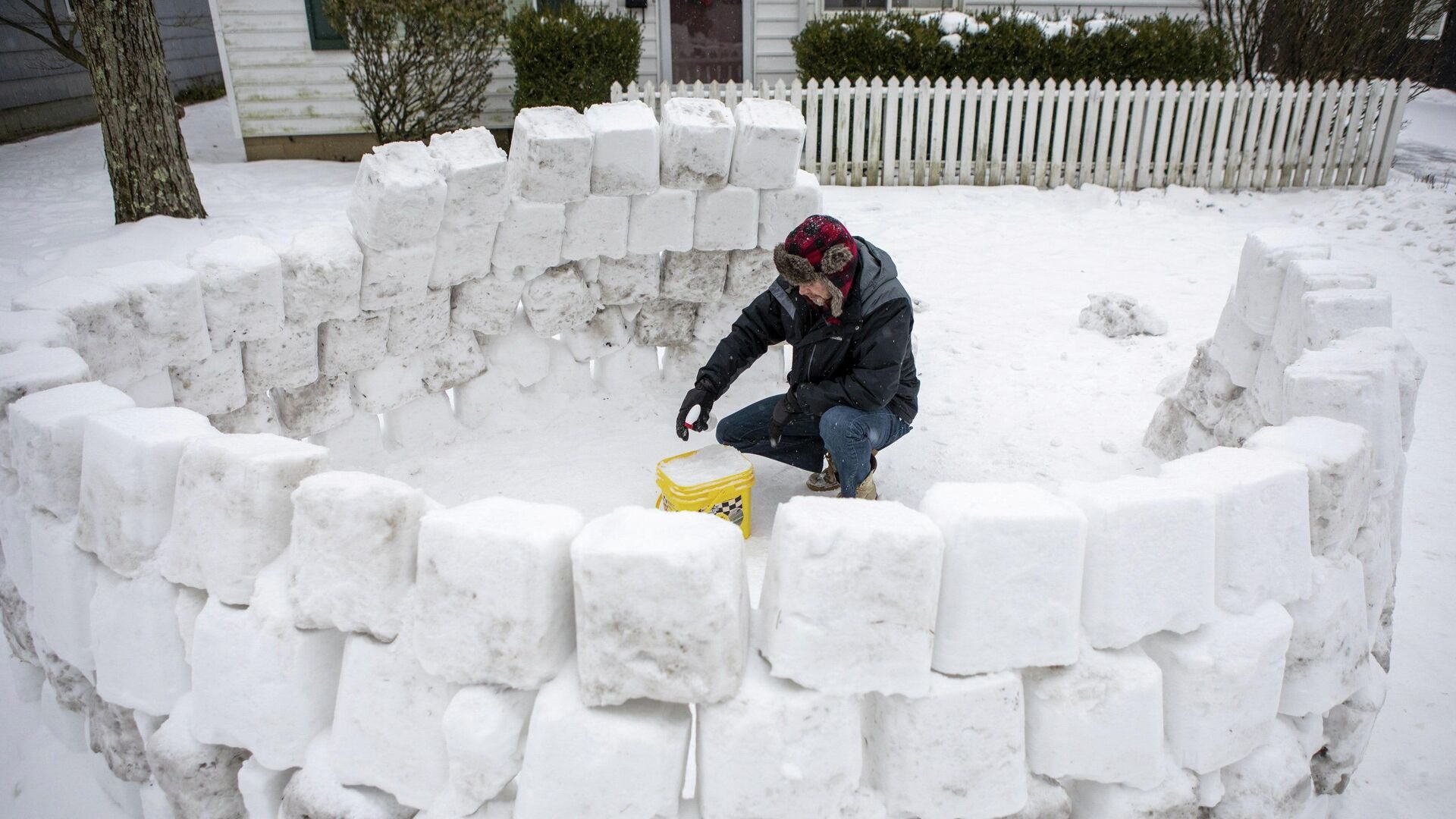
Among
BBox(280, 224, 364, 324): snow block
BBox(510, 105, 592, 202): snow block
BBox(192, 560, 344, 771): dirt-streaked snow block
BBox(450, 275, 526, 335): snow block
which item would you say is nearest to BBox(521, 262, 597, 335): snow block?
BBox(450, 275, 526, 335): snow block

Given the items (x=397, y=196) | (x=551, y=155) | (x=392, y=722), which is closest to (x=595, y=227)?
(x=551, y=155)

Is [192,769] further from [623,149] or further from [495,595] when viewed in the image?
[623,149]

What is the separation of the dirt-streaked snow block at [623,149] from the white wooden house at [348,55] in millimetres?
7453

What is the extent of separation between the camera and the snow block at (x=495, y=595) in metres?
1.81

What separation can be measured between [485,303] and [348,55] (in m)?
7.95

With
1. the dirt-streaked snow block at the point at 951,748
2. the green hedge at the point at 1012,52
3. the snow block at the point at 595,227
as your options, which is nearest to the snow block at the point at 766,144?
the snow block at the point at 595,227

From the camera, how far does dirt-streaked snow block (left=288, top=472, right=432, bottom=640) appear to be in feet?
6.30

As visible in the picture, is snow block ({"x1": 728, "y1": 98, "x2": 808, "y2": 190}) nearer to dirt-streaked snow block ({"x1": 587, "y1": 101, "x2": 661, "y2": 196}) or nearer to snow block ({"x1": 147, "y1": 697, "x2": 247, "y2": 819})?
dirt-streaked snow block ({"x1": 587, "y1": 101, "x2": 661, "y2": 196})

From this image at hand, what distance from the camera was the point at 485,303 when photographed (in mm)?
4355

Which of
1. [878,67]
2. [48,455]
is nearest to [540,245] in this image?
[48,455]

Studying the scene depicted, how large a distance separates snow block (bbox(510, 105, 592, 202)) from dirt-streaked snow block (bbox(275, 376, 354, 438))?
3.79 ft

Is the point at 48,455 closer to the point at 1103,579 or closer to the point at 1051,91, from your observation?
the point at 1103,579

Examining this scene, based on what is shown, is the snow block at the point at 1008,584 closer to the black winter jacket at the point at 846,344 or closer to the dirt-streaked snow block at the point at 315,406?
the black winter jacket at the point at 846,344

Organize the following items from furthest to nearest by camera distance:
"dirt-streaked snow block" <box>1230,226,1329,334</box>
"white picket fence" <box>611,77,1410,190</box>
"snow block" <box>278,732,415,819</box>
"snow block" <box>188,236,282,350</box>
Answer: "white picket fence" <box>611,77,1410,190</box>
"dirt-streaked snow block" <box>1230,226,1329,334</box>
"snow block" <box>188,236,282,350</box>
"snow block" <box>278,732,415,819</box>
